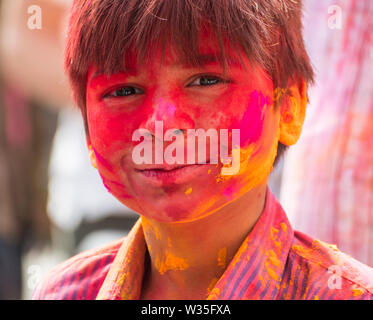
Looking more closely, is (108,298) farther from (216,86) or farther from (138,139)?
(216,86)

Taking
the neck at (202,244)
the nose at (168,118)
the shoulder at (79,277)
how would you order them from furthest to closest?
the shoulder at (79,277) < the neck at (202,244) < the nose at (168,118)

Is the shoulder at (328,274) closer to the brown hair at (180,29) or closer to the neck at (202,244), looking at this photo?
the neck at (202,244)

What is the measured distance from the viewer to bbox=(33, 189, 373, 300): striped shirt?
1.01 meters

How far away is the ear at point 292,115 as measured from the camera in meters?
1.10

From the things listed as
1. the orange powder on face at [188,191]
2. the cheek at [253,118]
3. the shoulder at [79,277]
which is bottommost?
the shoulder at [79,277]

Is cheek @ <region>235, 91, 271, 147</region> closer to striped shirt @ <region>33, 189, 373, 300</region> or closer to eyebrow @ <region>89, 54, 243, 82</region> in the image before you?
eyebrow @ <region>89, 54, 243, 82</region>

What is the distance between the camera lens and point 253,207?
110cm

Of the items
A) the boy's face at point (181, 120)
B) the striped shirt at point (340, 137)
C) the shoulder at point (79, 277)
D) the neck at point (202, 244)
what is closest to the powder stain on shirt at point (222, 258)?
the neck at point (202, 244)

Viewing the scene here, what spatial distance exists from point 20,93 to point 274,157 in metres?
2.55

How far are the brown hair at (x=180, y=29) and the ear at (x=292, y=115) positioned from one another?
34mm

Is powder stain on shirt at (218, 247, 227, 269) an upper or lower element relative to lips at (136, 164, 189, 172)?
lower

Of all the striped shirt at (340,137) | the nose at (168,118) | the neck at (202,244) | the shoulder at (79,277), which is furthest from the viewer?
the striped shirt at (340,137)

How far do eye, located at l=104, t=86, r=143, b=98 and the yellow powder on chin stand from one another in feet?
1.08

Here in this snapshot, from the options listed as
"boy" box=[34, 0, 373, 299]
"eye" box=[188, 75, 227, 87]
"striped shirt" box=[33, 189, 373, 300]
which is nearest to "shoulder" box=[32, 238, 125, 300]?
"striped shirt" box=[33, 189, 373, 300]
